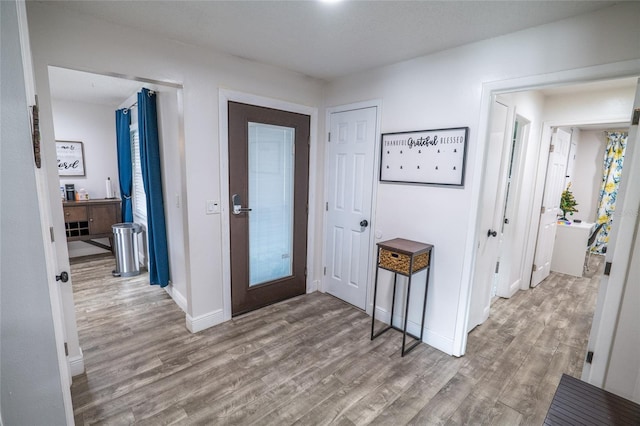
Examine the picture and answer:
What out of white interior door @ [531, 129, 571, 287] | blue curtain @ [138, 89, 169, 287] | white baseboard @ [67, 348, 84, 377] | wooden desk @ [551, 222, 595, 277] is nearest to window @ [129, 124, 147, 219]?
blue curtain @ [138, 89, 169, 287]

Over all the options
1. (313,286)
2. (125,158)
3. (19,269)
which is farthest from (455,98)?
(125,158)

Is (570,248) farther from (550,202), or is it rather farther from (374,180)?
(374,180)

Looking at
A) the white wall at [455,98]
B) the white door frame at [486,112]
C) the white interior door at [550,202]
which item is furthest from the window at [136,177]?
the white interior door at [550,202]

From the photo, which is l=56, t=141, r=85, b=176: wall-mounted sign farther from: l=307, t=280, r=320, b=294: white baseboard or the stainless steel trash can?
l=307, t=280, r=320, b=294: white baseboard

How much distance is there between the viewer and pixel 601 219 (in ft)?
16.6

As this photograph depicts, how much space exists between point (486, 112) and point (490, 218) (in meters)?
1.02

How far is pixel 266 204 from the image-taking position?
300cm

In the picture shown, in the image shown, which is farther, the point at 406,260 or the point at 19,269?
the point at 406,260

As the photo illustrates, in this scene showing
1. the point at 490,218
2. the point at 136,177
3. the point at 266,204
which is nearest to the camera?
the point at 490,218

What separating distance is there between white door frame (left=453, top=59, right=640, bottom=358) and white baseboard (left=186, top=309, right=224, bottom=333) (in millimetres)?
2120

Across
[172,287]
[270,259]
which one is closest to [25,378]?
[270,259]

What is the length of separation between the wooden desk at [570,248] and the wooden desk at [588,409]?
3953mm

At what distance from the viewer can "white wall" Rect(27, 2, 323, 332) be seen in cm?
180

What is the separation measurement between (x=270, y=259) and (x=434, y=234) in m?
1.70
